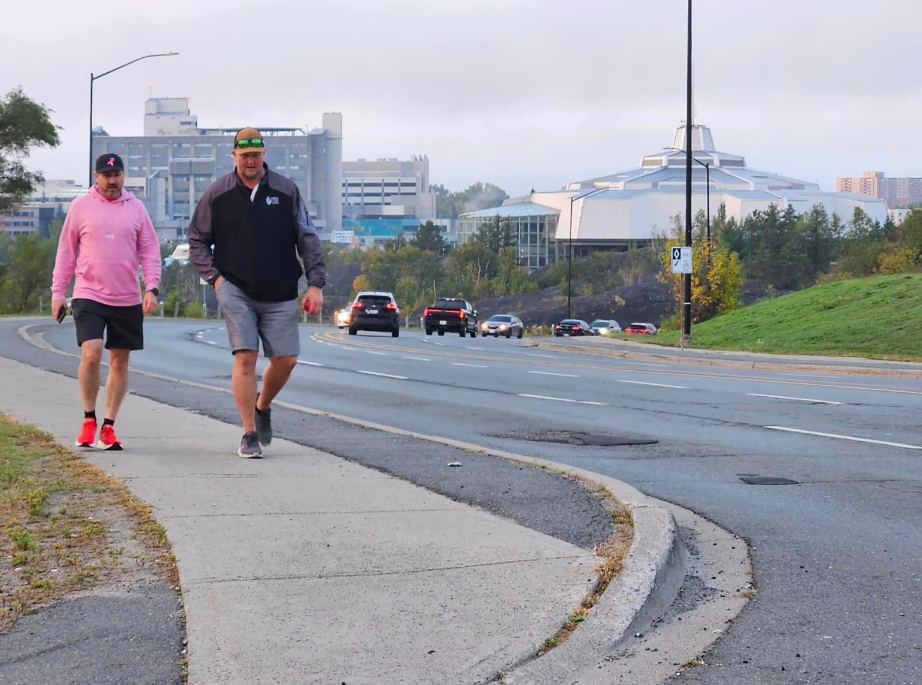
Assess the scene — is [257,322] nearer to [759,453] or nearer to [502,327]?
[759,453]

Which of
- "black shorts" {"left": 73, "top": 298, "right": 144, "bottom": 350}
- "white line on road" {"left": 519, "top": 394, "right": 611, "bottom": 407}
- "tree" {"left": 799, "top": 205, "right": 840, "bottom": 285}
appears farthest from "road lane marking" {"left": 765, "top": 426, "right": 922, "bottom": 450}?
"tree" {"left": 799, "top": 205, "right": 840, "bottom": 285}

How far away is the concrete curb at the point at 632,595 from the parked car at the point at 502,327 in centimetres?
5094

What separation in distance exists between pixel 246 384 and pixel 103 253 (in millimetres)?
1397

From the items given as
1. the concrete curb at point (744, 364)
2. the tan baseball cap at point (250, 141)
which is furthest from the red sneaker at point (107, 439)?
the concrete curb at point (744, 364)

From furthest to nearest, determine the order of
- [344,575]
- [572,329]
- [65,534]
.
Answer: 1. [572,329]
2. [65,534]
3. [344,575]

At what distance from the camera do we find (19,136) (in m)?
68.2

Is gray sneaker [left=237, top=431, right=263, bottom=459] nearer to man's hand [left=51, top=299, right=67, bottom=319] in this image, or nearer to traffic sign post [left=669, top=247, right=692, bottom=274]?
man's hand [left=51, top=299, right=67, bottom=319]

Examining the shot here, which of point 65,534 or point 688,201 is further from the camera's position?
point 688,201

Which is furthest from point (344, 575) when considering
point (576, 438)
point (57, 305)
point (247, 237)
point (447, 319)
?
point (447, 319)

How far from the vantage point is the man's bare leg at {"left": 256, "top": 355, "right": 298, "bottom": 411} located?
29.5 feet

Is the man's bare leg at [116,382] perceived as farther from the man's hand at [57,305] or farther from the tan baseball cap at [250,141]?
the tan baseball cap at [250,141]

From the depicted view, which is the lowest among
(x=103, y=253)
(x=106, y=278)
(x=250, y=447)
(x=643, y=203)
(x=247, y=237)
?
(x=250, y=447)

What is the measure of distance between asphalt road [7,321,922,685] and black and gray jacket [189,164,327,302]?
2.51 metres

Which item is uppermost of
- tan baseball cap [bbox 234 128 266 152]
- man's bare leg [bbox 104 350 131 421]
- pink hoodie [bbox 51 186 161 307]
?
tan baseball cap [bbox 234 128 266 152]
